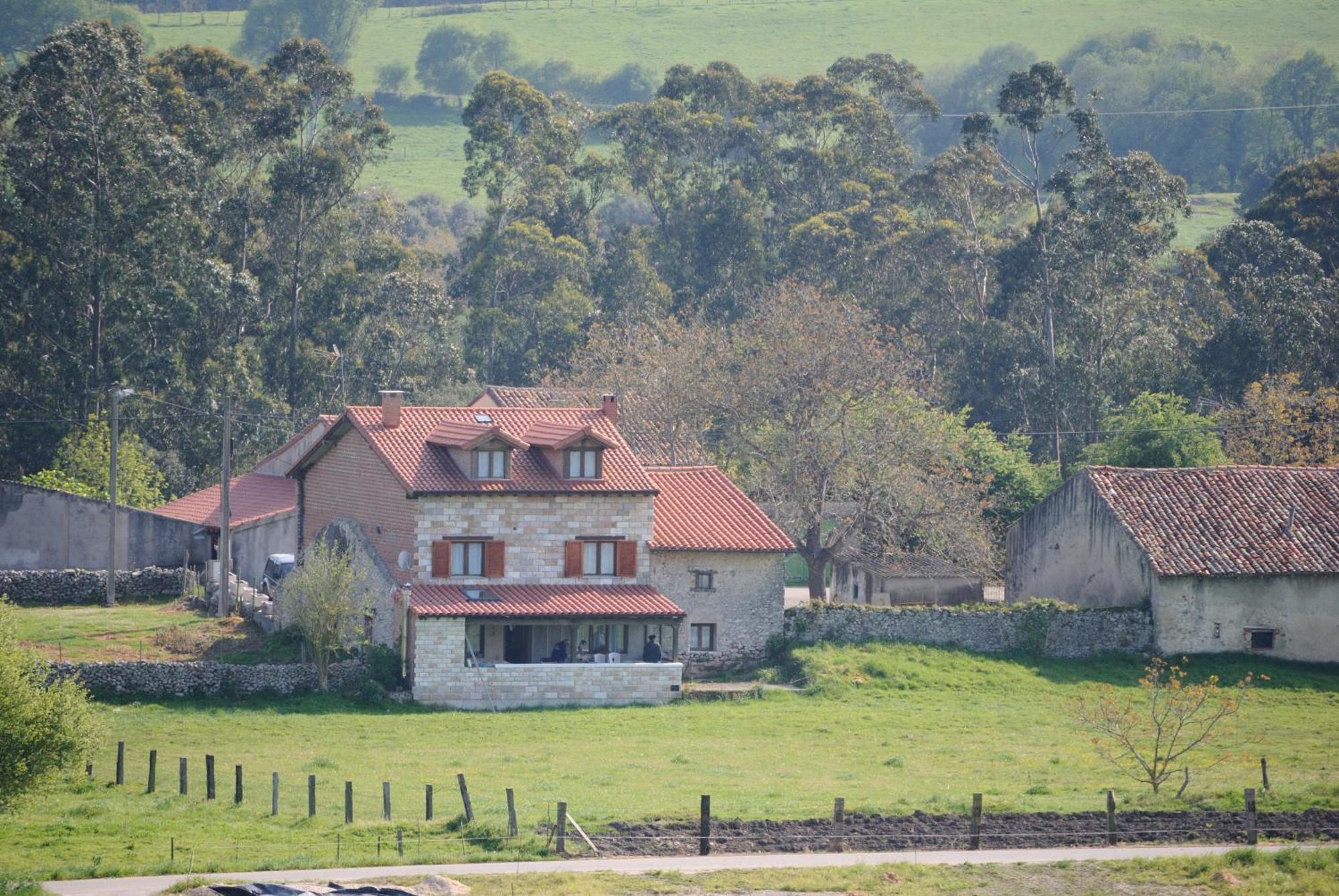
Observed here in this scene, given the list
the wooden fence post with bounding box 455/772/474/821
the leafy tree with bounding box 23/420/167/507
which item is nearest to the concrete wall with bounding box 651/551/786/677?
the wooden fence post with bounding box 455/772/474/821

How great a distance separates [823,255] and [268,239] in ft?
95.7

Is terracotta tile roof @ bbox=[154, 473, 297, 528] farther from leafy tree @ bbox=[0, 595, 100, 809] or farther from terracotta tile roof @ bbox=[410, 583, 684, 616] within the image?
leafy tree @ bbox=[0, 595, 100, 809]

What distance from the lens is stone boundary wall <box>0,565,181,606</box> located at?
6244 centimetres

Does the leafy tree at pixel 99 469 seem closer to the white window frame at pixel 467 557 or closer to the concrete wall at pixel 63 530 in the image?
the concrete wall at pixel 63 530

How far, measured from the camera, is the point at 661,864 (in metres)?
33.6

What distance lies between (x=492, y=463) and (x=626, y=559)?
4.71 meters

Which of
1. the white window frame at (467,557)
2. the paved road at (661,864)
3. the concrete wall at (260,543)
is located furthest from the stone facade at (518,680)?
the paved road at (661,864)

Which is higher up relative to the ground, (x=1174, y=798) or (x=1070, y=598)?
(x=1070, y=598)

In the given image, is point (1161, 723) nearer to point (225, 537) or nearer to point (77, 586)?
point (225, 537)

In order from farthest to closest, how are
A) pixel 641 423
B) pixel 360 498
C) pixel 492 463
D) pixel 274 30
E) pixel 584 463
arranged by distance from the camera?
pixel 274 30 < pixel 641 423 < pixel 360 498 < pixel 584 463 < pixel 492 463

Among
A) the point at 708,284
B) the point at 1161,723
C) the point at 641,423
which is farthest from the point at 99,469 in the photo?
the point at 1161,723

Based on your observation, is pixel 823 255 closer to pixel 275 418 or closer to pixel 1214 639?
pixel 275 418

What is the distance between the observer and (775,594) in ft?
185

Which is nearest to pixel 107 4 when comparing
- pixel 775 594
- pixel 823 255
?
pixel 823 255
